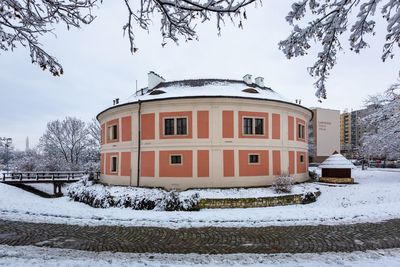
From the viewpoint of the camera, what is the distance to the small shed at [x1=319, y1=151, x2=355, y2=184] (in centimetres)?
2478

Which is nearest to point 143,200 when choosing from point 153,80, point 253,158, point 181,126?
point 181,126

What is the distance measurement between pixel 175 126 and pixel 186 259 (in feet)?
47.2

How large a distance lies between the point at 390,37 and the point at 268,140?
17181 millimetres

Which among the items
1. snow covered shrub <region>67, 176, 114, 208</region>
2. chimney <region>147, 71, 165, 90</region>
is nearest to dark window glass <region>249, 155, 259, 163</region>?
snow covered shrub <region>67, 176, 114, 208</region>

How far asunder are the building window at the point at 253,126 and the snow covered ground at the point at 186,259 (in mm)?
14013

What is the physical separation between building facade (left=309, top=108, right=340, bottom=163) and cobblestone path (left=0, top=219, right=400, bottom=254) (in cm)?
6388

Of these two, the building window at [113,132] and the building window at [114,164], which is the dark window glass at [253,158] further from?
the building window at [113,132]

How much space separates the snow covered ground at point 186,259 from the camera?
662 centimetres

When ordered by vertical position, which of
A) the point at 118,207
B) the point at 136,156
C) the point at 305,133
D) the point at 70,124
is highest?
the point at 70,124

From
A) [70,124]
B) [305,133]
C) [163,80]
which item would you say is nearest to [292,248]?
[305,133]

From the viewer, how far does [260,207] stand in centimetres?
1631

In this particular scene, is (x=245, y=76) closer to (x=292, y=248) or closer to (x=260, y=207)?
(x=260, y=207)

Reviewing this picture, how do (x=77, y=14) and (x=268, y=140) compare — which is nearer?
(x=77, y=14)

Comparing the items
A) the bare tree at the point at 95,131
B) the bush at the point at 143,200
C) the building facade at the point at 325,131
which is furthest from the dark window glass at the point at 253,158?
the building facade at the point at 325,131
